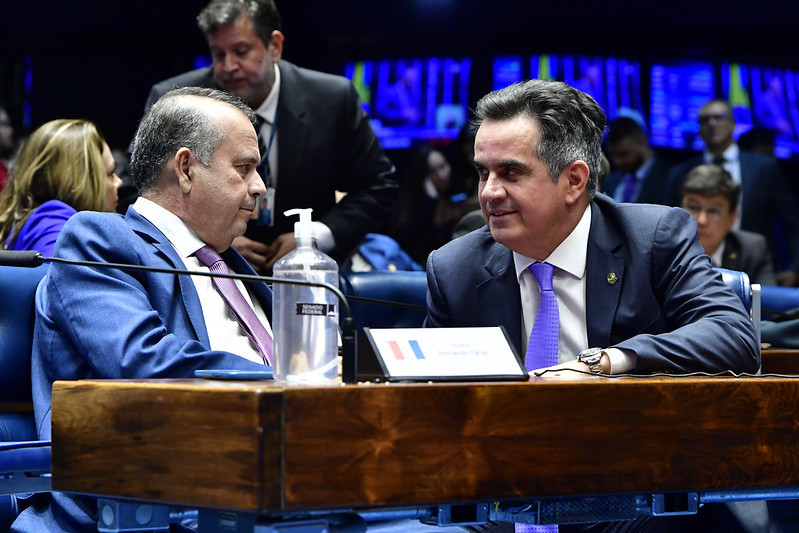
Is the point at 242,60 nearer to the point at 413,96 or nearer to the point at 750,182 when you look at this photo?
the point at 750,182

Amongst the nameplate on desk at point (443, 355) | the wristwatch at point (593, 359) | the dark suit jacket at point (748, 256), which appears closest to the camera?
the nameplate on desk at point (443, 355)

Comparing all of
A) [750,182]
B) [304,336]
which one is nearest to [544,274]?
[304,336]

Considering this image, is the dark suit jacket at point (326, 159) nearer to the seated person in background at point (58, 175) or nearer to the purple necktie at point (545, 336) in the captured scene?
the seated person in background at point (58, 175)

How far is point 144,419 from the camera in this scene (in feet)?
5.41

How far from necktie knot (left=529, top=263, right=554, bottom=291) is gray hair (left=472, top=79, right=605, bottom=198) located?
0.21 metres

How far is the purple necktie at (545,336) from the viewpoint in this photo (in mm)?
2541

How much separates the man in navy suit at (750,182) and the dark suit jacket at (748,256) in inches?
53.2

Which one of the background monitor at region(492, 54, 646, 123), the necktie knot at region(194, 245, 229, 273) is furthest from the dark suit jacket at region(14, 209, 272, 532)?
the background monitor at region(492, 54, 646, 123)

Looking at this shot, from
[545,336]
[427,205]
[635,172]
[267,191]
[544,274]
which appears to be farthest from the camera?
[427,205]

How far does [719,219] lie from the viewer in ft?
18.7

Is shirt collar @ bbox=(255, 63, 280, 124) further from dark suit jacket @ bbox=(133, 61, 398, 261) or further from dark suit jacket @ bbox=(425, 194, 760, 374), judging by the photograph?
dark suit jacket @ bbox=(425, 194, 760, 374)

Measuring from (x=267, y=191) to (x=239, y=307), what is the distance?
1562 mm

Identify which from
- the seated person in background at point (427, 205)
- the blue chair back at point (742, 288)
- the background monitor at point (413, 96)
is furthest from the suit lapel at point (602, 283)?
the background monitor at point (413, 96)

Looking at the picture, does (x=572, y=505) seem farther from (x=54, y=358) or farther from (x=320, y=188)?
(x=320, y=188)
